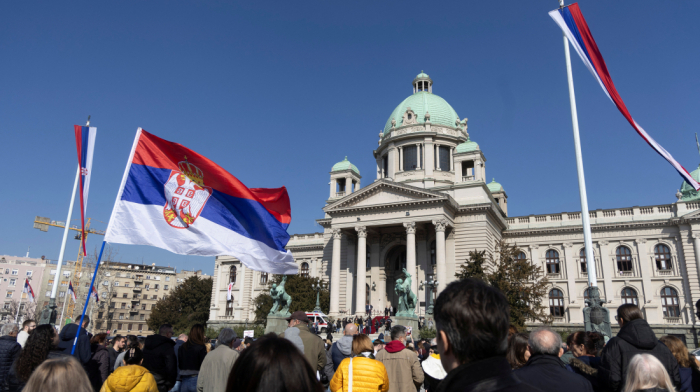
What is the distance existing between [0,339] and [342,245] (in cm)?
4072

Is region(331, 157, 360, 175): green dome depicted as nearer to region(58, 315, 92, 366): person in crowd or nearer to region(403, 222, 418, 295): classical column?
region(403, 222, 418, 295): classical column

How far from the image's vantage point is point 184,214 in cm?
970

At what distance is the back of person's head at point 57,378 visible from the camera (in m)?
3.29

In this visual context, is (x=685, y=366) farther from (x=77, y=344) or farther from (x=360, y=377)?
(x=77, y=344)

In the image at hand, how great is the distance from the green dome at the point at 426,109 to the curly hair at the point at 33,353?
51.1 metres

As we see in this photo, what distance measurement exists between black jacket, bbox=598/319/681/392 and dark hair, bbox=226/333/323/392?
4.33m

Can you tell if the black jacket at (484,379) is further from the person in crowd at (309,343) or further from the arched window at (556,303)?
the arched window at (556,303)

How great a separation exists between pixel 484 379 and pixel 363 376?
10.6 ft

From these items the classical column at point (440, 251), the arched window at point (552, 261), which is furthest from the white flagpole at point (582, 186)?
the arched window at point (552, 261)

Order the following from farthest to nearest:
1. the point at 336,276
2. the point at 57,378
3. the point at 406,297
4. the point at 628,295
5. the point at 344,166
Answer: the point at 344,166
the point at 336,276
the point at 628,295
the point at 406,297
the point at 57,378

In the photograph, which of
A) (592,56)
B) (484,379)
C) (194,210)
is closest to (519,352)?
(484,379)

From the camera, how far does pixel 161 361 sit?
291 inches

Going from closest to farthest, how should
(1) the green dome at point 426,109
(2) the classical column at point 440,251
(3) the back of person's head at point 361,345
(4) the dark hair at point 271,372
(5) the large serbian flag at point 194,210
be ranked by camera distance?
(4) the dark hair at point 271,372
(3) the back of person's head at point 361,345
(5) the large serbian flag at point 194,210
(2) the classical column at point 440,251
(1) the green dome at point 426,109

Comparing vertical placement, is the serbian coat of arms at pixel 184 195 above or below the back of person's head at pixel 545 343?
above
